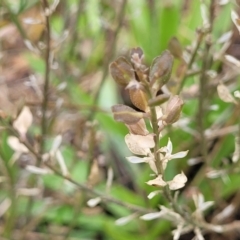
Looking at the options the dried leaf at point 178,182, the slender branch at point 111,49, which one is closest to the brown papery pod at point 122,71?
the dried leaf at point 178,182

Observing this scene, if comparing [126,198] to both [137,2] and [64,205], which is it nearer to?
[64,205]

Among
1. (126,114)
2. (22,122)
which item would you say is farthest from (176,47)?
(126,114)

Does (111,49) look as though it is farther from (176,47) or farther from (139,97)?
(139,97)

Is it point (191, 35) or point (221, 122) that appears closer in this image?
point (221, 122)

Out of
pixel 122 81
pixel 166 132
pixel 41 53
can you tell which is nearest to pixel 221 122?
pixel 166 132

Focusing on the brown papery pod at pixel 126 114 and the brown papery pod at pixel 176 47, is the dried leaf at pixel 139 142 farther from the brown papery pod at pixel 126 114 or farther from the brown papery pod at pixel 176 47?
the brown papery pod at pixel 176 47

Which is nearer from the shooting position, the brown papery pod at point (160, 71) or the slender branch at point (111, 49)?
the brown papery pod at point (160, 71)
